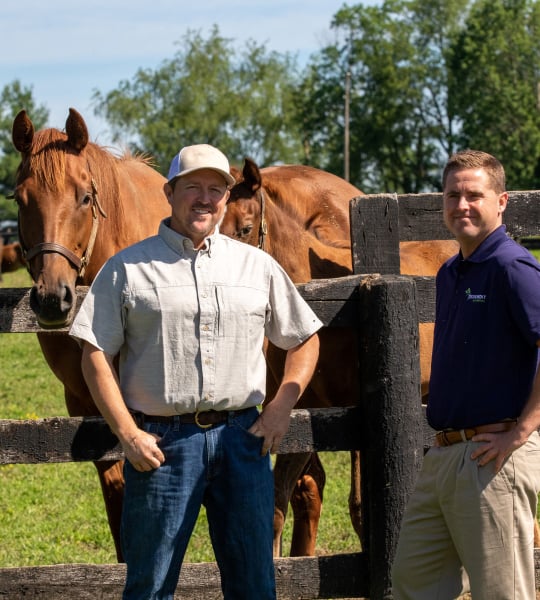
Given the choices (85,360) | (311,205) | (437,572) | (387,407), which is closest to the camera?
(85,360)

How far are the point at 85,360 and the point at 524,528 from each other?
1542 millimetres

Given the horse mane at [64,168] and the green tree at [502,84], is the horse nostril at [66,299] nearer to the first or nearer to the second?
the horse mane at [64,168]

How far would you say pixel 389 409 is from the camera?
12.5 feet

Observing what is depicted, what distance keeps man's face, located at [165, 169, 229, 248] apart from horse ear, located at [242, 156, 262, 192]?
2.06 meters

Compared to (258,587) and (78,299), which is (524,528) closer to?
(258,587)

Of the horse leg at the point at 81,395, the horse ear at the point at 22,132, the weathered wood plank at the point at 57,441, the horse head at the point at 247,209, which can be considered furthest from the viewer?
the horse head at the point at 247,209

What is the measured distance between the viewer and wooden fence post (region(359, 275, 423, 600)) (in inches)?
150

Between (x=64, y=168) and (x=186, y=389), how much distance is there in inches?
65.9

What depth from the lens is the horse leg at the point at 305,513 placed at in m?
5.02

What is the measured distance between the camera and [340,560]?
12.8 feet

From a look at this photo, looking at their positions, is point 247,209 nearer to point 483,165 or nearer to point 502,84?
point 483,165

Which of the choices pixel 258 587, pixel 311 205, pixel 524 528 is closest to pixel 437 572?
pixel 524 528

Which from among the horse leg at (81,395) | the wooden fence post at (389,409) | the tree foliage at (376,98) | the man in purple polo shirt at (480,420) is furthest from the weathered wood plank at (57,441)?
the tree foliage at (376,98)

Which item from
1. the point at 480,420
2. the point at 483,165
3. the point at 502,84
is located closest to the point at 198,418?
the point at 480,420
